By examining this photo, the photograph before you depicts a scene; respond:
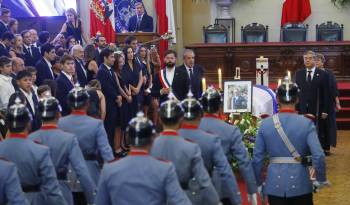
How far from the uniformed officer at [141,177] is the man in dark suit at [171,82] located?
5688mm

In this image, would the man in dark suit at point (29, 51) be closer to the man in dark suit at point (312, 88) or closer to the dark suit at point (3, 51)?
the dark suit at point (3, 51)

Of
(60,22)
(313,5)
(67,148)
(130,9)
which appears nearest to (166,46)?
(130,9)

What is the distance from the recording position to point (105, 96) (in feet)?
33.8

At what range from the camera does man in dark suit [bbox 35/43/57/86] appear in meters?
9.91

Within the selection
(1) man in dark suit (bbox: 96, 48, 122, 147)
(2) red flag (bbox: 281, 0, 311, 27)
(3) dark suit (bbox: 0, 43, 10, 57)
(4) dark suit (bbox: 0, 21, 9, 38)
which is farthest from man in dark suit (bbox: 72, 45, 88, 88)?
(2) red flag (bbox: 281, 0, 311, 27)

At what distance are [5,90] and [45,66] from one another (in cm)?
149

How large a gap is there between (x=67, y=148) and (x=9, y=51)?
210 inches

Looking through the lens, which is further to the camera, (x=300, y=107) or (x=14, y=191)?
(x=300, y=107)

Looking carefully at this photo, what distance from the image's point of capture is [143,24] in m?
15.5

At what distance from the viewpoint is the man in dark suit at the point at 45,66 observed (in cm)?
991

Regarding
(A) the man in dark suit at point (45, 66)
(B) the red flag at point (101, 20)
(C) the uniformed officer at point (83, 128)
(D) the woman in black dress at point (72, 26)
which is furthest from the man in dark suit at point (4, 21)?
(C) the uniformed officer at point (83, 128)

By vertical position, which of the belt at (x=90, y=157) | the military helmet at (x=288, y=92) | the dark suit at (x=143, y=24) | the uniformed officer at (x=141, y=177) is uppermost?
the dark suit at (x=143, y=24)

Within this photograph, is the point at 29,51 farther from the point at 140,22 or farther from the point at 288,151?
the point at 288,151

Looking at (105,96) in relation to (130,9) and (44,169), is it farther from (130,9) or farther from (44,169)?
(130,9)
